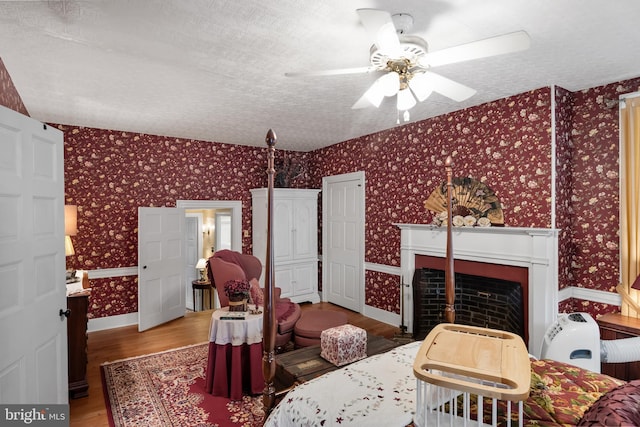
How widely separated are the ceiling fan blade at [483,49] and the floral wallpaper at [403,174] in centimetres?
182

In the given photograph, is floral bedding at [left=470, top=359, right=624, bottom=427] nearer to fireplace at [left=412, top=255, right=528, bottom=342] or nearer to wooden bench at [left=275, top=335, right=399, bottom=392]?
wooden bench at [left=275, top=335, right=399, bottom=392]

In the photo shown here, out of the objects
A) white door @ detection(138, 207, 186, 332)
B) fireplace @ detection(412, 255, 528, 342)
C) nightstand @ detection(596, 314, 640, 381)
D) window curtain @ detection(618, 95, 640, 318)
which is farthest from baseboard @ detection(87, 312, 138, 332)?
window curtain @ detection(618, 95, 640, 318)

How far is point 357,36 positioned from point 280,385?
250 centimetres

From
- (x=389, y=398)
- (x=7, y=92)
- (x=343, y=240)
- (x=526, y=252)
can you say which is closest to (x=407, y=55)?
(x=389, y=398)

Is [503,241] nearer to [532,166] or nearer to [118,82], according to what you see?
[532,166]

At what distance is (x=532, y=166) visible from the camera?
3135 millimetres

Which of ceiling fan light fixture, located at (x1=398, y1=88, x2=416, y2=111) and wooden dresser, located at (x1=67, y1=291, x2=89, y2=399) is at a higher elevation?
ceiling fan light fixture, located at (x1=398, y1=88, x2=416, y2=111)

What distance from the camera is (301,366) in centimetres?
247

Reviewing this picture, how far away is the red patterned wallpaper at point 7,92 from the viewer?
7.94 feet

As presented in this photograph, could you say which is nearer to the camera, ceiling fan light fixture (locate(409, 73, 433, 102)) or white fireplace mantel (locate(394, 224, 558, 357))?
ceiling fan light fixture (locate(409, 73, 433, 102))

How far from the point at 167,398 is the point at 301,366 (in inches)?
50.3

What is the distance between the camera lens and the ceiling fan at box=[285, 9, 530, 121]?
60.1 inches

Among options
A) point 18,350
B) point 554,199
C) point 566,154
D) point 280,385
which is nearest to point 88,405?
point 18,350

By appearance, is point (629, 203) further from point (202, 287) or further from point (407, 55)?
point (202, 287)
